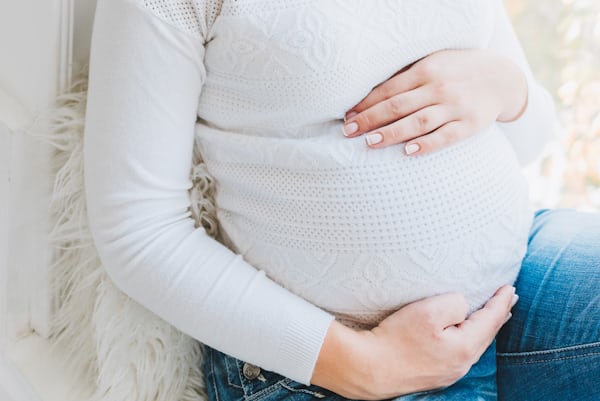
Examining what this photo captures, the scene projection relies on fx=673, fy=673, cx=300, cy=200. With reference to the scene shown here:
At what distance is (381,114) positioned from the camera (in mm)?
830

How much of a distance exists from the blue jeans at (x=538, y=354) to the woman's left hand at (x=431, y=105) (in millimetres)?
242

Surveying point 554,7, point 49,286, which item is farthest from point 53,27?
point 554,7

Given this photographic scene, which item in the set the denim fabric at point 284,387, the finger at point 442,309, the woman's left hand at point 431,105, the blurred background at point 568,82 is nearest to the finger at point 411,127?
the woman's left hand at point 431,105

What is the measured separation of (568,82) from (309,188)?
1.23m

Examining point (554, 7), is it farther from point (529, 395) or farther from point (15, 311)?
point (15, 311)

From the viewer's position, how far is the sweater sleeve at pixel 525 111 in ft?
3.41

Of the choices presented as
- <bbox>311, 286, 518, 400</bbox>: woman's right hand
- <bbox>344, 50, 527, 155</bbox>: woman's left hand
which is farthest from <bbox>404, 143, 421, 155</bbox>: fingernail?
<bbox>311, 286, 518, 400</bbox>: woman's right hand

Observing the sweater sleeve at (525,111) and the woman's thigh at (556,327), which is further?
the sweater sleeve at (525,111)

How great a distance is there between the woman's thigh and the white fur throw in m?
0.46

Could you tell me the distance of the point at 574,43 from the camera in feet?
5.83

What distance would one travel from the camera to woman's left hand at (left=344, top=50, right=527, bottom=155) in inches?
32.6

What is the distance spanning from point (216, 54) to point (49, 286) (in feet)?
1.29

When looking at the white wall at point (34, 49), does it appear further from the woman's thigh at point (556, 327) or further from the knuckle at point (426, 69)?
the woman's thigh at point (556, 327)

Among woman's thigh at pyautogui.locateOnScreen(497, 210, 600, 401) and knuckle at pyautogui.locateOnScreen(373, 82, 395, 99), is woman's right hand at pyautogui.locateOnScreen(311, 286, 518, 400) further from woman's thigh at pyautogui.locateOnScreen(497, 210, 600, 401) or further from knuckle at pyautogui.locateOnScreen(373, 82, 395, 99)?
knuckle at pyautogui.locateOnScreen(373, 82, 395, 99)
